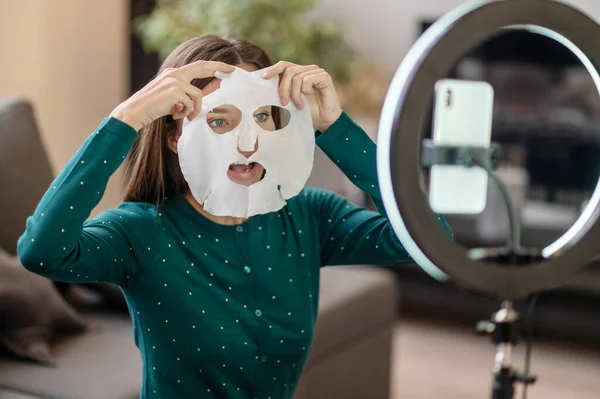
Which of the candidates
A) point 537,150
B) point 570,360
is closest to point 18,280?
point 570,360

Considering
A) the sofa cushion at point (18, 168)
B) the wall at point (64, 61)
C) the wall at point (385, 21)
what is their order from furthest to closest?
1. the wall at point (385, 21)
2. the wall at point (64, 61)
3. the sofa cushion at point (18, 168)

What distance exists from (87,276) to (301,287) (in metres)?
0.34

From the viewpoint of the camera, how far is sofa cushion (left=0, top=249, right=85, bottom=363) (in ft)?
5.28

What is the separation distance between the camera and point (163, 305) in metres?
1.11

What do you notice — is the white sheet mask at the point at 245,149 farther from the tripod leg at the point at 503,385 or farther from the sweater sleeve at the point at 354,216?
the tripod leg at the point at 503,385

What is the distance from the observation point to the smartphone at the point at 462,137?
3.09ft

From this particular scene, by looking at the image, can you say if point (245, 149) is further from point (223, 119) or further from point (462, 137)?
point (462, 137)

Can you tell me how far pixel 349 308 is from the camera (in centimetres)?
203

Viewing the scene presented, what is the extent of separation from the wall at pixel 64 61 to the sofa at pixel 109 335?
1.26 meters

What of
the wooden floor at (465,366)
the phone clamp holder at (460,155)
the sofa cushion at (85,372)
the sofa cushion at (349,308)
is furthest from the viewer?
the wooden floor at (465,366)

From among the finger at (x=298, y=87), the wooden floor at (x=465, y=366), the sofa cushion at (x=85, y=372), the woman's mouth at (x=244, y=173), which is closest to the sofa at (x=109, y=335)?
the sofa cushion at (x=85, y=372)

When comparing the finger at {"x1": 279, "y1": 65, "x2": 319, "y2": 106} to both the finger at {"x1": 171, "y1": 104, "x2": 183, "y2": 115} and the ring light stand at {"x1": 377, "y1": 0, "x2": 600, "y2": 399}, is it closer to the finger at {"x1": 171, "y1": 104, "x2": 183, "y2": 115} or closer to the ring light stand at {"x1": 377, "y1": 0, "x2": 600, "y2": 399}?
the finger at {"x1": 171, "y1": 104, "x2": 183, "y2": 115}

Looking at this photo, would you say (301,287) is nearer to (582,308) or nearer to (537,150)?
(582,308)

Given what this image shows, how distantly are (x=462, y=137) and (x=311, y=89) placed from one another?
0.20m
